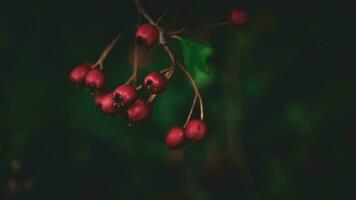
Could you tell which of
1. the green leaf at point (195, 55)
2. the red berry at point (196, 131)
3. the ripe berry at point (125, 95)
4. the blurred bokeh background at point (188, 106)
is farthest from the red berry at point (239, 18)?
the blurred bokeh background at point (188, 106)

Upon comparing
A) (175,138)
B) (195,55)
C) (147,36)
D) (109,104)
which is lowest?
(175,138)

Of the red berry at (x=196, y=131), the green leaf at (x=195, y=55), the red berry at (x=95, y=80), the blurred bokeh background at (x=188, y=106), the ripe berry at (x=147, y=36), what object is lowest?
the blurred bokeh background at (x=188, y=106)

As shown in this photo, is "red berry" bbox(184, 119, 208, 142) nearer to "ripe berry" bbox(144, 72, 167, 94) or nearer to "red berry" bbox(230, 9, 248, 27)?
"ripe berry" bbox(144, 72, 167, 94)

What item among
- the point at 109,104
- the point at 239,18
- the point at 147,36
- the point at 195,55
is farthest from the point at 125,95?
the point at 239,18

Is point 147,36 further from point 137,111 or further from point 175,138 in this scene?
point 175,138

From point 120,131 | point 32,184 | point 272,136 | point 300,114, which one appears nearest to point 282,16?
point 300,114

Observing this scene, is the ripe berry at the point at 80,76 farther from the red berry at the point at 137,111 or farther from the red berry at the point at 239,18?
the red berry at the point at 239,18
